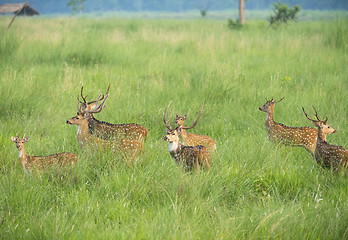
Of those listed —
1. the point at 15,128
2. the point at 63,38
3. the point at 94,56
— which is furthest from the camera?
the point at 63,38

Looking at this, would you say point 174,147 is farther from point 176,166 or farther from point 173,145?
point 176,166

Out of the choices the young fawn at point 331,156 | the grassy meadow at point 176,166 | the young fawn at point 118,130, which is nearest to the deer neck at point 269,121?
the grassy meadow at point 176,166

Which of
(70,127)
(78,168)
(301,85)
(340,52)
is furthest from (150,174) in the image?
(340,52)

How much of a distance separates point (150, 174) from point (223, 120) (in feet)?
7.66

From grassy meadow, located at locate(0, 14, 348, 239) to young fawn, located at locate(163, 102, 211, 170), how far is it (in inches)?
4.4

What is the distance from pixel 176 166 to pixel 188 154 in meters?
0.19

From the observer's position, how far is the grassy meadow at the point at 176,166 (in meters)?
3.66

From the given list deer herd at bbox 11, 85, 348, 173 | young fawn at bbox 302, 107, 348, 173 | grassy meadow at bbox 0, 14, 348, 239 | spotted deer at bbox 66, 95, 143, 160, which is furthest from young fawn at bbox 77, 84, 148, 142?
young fawn at bbox 302, 107, 348, 173

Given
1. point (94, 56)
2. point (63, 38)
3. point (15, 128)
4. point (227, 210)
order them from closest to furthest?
point (227, 210), point (15, 128), point (94, 56), point (63, 38)

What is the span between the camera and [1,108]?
681cm

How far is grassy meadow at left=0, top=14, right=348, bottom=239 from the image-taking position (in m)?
3.66

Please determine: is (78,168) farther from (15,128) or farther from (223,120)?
(223,120)

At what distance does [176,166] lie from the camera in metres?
4.67

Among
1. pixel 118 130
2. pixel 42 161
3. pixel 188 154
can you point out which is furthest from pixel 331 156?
pixel 42 161
